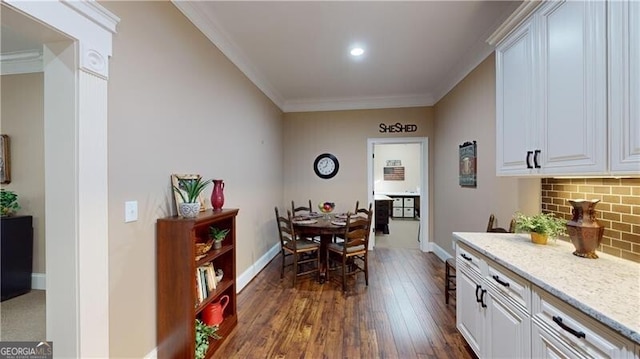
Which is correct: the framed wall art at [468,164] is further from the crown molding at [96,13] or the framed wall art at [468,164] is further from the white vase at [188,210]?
the crown molding at [96,13]

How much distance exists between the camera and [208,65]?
2.66 metres

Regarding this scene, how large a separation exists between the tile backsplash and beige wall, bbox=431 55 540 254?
0.47 meters

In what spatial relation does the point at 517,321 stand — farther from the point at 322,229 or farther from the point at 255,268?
the point at 255,268

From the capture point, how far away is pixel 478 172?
3230 millimetres

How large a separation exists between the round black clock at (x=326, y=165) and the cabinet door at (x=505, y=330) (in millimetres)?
3819

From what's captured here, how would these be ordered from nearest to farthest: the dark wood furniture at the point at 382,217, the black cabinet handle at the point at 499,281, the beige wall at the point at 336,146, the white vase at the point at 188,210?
→ the black cabinet handle at the point at 499,281
the white vase at the point at 188,210
the beige wall at the point at 336,146
the dark wood furniture at the point at 382,217

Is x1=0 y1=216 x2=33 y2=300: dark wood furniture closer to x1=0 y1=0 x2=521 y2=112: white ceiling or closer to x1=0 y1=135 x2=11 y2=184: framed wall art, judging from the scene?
x1=0 y1=135 x2=11 y2=184: framed wall art

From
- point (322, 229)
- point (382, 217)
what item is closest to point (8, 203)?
point (322, 229)

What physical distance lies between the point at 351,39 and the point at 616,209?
8.51 feet

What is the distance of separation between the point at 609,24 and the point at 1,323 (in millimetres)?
4885

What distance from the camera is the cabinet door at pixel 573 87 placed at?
51.1 inches

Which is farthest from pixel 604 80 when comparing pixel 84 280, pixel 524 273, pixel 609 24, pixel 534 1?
pixel 84 280

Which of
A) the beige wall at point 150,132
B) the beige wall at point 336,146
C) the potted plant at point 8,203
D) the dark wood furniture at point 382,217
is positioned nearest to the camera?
the beige wall at point 150,132

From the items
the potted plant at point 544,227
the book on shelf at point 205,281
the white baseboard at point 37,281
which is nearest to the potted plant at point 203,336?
the book on shelf at point 205,281
